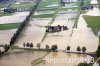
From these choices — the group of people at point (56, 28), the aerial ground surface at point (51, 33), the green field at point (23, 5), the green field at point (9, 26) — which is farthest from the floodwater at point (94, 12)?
the green field at point (23, 5)

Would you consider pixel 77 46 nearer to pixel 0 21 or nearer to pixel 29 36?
pixel 29 36

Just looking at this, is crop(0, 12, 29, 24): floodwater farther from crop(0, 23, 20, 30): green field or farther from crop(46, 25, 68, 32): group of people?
crop(46, 25, 68, 32): group of people

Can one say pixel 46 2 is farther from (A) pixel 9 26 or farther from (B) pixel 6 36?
(B) pixel 6 36

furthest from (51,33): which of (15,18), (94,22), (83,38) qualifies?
(15,18)

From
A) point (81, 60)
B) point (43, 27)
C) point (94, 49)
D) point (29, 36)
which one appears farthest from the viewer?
point (43, 27)

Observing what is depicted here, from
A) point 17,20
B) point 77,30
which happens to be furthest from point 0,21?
point 77,30
